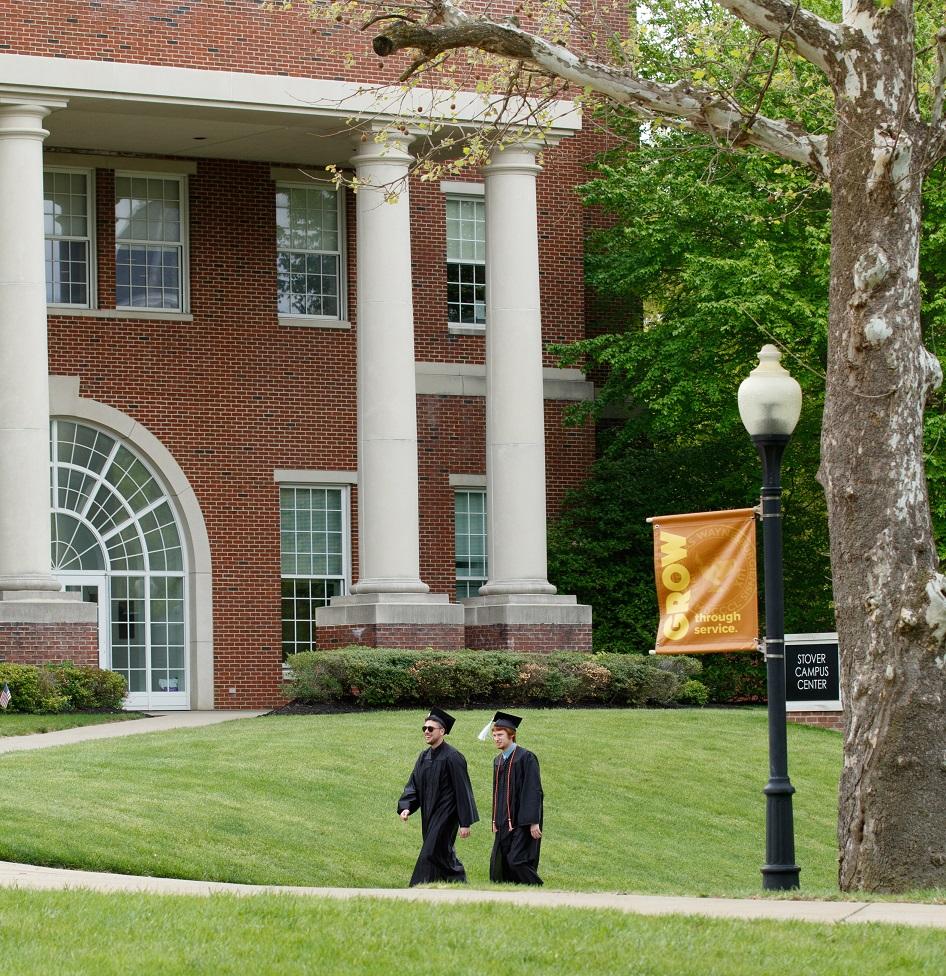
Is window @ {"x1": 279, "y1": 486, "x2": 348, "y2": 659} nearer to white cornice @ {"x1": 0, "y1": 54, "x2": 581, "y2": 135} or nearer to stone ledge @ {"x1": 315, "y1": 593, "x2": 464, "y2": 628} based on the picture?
stone ledge @ {"x1": 315, "y1": 593, "x2": 464, "y2": 628}

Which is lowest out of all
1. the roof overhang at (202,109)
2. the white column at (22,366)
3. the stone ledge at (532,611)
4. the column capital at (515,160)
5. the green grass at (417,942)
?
the green grass at (417,942)

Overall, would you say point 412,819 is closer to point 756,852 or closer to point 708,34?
point 756,852

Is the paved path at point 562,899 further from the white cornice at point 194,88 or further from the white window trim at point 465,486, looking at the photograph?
the white window trim at point 465,486

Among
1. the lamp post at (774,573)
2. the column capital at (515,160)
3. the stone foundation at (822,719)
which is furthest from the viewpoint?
the column capital at (515,160)

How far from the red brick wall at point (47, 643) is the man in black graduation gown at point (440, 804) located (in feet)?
38.4

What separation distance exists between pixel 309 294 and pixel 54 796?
52.5 feet

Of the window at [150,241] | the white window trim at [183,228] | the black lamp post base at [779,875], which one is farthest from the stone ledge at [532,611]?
the black lamp post base at [779,875]

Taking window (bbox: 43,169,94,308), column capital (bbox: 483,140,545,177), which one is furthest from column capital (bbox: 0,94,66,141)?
column capital (bbox: 483,140,545,177)

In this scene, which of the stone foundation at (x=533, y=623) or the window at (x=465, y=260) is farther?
the window at (x=465, y=260)

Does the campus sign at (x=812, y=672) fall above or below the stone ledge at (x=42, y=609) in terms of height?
below

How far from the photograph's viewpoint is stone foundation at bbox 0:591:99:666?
25438 mm

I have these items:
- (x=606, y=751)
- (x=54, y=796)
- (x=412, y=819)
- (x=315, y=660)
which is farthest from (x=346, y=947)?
(x=315, y=660)

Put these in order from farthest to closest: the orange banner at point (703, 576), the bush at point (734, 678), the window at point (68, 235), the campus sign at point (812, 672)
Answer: the bush at point (734, 678)
the window at point (68, 235)
the campus sign at point (812, 672)
the orange banner at point (703, 576)

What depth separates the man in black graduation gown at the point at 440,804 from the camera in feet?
48.0
